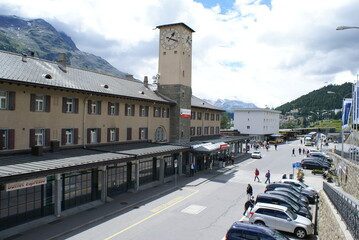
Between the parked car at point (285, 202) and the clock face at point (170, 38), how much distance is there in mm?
26326

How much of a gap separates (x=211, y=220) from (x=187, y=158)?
18.5 m

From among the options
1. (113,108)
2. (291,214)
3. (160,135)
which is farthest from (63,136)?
(291,214)

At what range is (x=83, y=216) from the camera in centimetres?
1830

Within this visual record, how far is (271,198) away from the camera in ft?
61.1

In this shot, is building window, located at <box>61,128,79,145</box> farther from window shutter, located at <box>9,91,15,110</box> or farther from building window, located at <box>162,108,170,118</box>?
building window, located at <box>162,108,170,118</box>

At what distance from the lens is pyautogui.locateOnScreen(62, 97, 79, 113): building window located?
23.8 m

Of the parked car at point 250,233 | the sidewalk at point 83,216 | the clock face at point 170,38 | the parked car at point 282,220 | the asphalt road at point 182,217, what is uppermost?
the clock face at point 170,38

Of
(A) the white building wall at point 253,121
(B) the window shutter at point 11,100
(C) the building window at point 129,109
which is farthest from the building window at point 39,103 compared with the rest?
(A) the white building wall at point 253,121

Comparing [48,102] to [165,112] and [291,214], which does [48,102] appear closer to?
[165,112]

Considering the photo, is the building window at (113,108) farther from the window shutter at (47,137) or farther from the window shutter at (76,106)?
the window shutter at (47,137)

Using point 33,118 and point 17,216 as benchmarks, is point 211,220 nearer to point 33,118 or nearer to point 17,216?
point 17,216

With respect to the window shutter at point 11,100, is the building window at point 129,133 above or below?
below

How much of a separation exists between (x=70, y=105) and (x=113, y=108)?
5.38 m

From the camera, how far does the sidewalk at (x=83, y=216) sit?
15.3m
